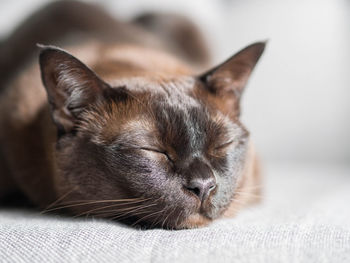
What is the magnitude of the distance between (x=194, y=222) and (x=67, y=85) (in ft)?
1.29

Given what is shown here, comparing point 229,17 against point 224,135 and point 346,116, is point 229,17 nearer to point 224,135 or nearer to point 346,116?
point 346,116

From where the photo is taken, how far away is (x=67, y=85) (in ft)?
3.50

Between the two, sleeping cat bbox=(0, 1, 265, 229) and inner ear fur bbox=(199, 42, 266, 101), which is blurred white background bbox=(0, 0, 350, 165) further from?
inner ear fur bbox=(199, 42, 266, 101)

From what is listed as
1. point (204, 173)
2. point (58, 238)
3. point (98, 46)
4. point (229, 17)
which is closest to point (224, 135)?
point (204, 173)

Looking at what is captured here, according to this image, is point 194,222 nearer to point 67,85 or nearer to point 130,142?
point 130,142

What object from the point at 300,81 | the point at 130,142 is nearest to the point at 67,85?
the point at 130,142

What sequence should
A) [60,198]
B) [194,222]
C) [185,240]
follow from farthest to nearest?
1. [60,198]
2. [194,222]
3. [185,240]

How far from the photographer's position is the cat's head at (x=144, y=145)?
0.97 meters

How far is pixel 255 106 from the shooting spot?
2.22 m

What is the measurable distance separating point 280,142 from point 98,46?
102cm

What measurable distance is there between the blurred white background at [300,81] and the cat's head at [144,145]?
1.07 meters

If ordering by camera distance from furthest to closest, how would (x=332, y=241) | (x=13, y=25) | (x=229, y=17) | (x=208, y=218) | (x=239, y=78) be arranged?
(x=229, y=17) < (x=13, y=25) < (x=239, y=78) < (x=208, y=218) < (x=332, y=241)

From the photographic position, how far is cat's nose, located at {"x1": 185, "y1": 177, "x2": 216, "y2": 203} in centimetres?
94

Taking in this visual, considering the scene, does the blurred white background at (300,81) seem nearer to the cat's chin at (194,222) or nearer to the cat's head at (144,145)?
the cat's head at (144,145)
